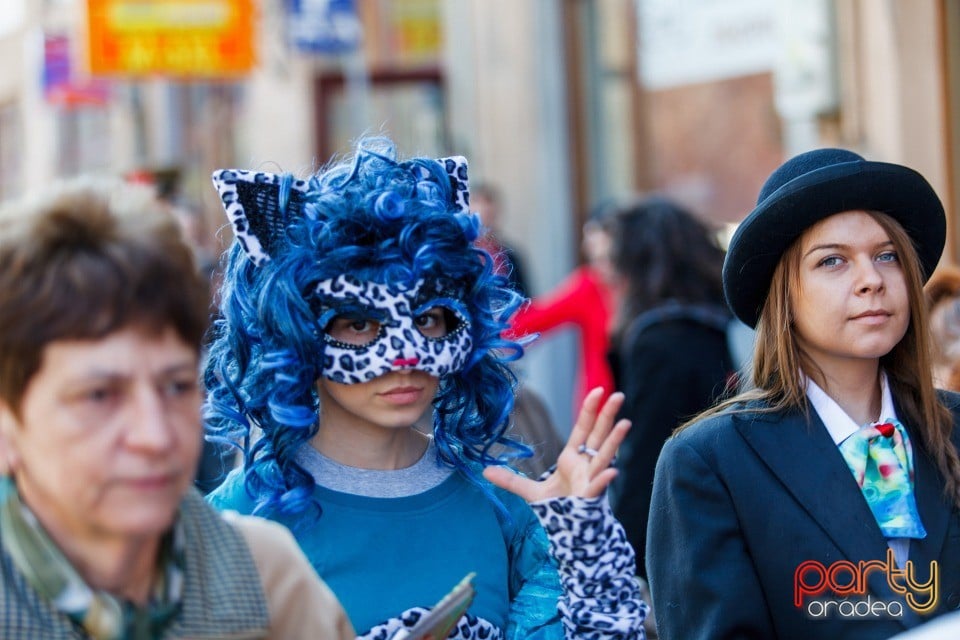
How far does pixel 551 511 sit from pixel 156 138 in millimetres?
19316

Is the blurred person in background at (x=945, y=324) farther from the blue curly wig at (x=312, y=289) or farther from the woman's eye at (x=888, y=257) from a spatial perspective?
the blue curly wig at (x=312, y=289)

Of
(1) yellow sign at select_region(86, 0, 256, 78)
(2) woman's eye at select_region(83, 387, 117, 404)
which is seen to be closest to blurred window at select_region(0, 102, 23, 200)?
(1) yellow sign at select_region(86, 0, 256, 78)

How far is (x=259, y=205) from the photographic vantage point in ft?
10.4

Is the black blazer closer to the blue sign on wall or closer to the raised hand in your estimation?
the raised hand

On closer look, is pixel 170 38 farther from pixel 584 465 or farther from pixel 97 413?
pixel 97 413

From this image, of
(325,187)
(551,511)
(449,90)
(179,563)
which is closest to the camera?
(179,563)

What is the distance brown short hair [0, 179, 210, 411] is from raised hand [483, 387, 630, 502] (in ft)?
2.77

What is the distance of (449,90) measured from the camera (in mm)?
12930

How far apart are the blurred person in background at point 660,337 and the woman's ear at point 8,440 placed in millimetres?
3527

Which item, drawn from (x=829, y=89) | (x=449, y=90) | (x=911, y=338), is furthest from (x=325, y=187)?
(x=449, y=90)

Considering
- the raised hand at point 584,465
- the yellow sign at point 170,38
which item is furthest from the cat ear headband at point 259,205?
the yellow sign at point 170,38

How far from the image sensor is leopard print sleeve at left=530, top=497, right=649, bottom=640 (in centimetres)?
278

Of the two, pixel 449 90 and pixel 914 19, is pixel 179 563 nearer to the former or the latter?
pixel 914 19

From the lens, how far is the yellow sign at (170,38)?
13430mm
